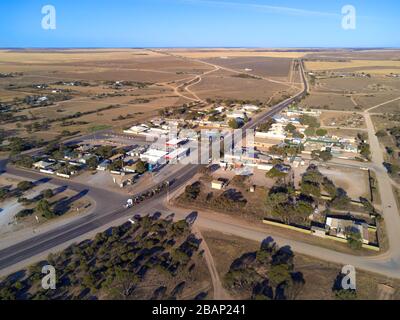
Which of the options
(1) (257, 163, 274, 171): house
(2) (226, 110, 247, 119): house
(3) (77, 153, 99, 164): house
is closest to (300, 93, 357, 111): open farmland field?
(2) (226, 110, 247, 119): house

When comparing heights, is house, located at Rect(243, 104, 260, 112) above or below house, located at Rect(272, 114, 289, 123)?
above

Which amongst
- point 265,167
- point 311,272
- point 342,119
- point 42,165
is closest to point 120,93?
point 42,165

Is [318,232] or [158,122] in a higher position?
[158,122]

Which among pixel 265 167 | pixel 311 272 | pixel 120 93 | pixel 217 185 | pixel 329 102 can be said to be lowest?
pixel 311 272

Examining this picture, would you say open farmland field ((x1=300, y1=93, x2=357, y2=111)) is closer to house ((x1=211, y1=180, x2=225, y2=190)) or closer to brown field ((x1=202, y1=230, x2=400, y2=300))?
house ((x1=211, y1=180, x2=225, y2=190))

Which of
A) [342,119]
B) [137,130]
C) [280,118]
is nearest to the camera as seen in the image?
[137,130]

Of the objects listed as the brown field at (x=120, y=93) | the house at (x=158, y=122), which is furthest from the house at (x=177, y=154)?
the brown field at (x=120, y=93)

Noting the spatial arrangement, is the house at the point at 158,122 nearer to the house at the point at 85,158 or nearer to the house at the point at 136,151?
the house at the point at 136,151

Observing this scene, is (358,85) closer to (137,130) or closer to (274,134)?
(274,134)

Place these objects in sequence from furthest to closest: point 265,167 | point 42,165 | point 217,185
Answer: point 42,165 → point 265,167 → point 217,185
